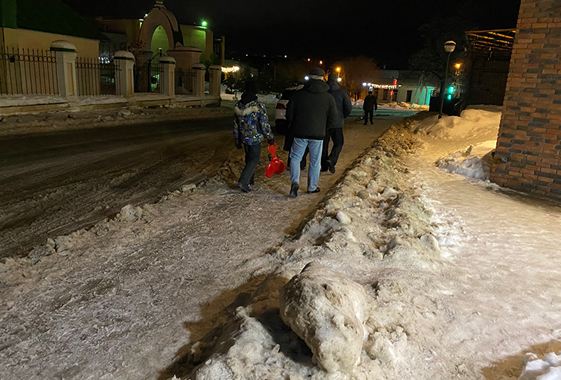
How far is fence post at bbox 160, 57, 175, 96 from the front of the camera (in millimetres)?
21812

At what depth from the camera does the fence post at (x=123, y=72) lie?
1866 cm

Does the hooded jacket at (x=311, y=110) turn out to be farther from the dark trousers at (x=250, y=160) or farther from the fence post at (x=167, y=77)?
the fence post at (x=167, y=77)

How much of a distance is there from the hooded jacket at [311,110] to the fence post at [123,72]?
14.7 m

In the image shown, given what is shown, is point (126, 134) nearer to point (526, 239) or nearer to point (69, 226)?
point (69, 226)

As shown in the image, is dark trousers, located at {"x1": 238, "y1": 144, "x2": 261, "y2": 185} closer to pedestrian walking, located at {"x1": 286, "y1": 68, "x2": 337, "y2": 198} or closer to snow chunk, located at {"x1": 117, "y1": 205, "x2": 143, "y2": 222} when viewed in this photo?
pedestrian walking, located at {"x1": 286, "y1": 68, "x2": 337, "y2": 198}

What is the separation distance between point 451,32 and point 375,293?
120ft

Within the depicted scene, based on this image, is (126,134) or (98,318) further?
(126,134)

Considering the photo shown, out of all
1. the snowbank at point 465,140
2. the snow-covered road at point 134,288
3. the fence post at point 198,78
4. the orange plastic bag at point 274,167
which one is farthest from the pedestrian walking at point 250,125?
the fence post at point 198,78

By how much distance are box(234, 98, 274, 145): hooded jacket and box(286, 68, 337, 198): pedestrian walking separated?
44cm

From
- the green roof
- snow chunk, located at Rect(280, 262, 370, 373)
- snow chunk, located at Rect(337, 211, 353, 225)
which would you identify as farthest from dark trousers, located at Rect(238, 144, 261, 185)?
the green roof

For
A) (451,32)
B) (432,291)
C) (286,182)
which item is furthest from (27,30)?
(451,32)

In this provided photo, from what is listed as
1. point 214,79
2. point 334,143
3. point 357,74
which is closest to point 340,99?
point 334,143

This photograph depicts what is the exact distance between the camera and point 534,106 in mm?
7344

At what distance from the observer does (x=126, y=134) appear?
492 inches
